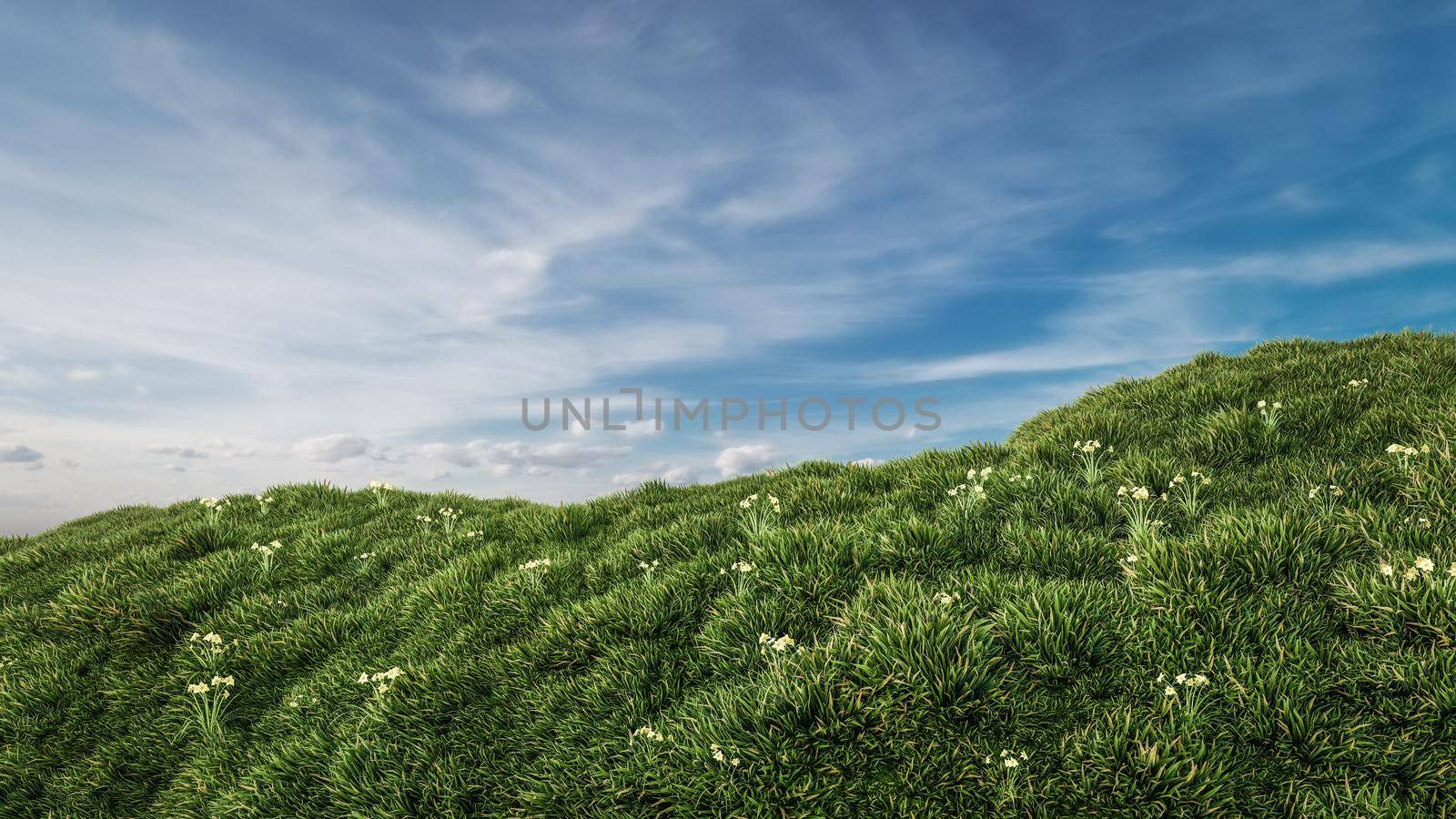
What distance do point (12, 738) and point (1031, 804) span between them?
8518 mm

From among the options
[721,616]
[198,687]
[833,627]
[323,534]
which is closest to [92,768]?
[198,687]

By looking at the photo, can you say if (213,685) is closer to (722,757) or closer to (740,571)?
(740,571)

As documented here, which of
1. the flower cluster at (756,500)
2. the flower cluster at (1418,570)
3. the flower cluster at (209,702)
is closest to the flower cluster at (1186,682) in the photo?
the flower cluster at (1418,570)

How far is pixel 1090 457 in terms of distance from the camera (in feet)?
23.0

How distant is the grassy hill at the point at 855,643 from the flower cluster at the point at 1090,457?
76 millimetres

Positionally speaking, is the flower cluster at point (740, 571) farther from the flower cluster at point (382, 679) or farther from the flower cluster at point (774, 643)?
the flower cluster at point (382, 679)

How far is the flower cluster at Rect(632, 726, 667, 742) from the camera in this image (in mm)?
4340

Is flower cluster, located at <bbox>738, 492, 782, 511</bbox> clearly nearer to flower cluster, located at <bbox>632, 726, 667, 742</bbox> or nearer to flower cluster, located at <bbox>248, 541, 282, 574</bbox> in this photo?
flower cluster, located at <bbox>632, 726, 667, 742</bbox>

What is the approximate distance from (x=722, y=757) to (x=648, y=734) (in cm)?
58

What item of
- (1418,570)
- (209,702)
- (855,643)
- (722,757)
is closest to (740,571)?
(855,643)

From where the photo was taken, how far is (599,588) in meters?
6.28

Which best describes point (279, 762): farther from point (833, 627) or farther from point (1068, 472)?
point (1068, 472)

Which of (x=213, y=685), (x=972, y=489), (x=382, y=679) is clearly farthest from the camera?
(x=972, y=489)

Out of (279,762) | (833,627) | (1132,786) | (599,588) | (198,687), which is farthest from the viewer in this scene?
(599,588)
